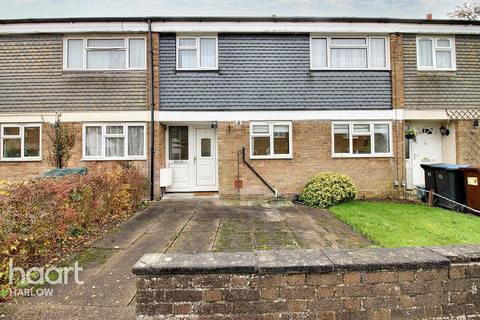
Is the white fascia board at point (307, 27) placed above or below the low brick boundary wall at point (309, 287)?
above

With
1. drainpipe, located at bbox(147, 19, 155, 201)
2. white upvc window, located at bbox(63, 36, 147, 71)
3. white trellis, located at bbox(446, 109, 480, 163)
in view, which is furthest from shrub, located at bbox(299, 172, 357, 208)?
white upvc window, located at bbox(63, 36, 147, 71)

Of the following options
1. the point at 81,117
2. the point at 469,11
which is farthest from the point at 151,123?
the point at 469,11

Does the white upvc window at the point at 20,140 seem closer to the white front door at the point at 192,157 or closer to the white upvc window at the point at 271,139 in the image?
the white front door at the point at 192,157

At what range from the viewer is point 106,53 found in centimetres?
931

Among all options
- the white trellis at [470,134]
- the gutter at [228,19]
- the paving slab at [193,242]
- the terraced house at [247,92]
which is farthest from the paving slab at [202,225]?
the white trellis at [470,134]

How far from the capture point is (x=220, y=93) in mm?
9281

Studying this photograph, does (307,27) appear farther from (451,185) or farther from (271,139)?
(451,185)

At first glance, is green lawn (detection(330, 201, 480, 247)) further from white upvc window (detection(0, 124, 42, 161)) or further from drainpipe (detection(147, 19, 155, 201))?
white upvc window (detection(0, 124, 42, 161))

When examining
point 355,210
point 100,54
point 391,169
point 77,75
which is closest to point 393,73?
point 391,169

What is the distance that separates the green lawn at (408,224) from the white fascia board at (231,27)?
234 inches

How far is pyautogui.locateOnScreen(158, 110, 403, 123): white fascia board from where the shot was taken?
30.2 feet

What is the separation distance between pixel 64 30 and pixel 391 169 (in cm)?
1196

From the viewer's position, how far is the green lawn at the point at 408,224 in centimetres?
484

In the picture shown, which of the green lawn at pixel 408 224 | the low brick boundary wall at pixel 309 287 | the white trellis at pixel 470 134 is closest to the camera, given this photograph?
the low brick boundary wall at pixel 309 287
